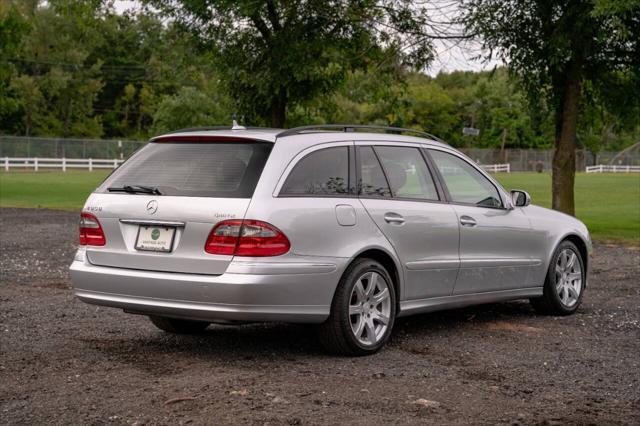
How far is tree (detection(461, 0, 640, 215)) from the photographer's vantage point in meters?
18.4

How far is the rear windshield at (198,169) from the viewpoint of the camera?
7.04 metres

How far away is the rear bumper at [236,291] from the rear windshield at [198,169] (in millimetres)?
576

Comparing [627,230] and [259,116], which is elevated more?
[259,116]

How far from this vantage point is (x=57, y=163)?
71.5 metres

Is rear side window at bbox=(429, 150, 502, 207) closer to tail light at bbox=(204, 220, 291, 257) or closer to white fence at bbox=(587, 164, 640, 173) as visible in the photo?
tail light at bbox=(204, 220, 291, 257)

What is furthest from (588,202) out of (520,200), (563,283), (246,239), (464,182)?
(246,239)

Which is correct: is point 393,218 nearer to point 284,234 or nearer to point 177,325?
point 284,234

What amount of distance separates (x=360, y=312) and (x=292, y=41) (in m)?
16.6

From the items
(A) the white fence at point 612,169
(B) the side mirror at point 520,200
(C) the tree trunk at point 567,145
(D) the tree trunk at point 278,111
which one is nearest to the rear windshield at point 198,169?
(B) the side mirror at point 520,200

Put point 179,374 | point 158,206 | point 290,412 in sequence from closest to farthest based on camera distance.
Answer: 1. point 290,412
2. point 179,374
3. point 158,206

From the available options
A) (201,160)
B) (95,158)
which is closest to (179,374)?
(201,160)

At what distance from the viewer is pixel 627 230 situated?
72.5ft

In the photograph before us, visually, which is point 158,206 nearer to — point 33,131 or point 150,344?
point 150,344

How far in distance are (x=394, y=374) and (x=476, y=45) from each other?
Result: 14.6 meters
